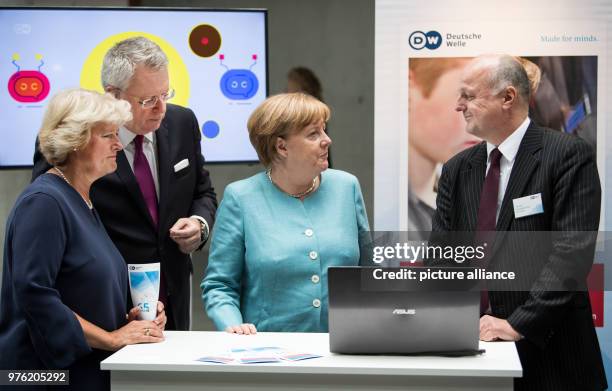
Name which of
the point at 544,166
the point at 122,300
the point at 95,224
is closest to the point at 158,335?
the point at 122,300

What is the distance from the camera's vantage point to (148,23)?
4.84 metres

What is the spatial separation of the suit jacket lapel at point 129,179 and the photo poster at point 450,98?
1.56m

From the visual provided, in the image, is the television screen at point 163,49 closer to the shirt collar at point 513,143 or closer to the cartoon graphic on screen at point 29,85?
the cartoon graphic on screen at point 29,85

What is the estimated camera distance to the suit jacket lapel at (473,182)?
3186mm

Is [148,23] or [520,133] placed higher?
[148,23]

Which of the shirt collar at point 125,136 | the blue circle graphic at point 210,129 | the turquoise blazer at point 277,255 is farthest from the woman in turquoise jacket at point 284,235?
the blue circle graphic at point 210,129

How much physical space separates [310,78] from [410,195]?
205cm

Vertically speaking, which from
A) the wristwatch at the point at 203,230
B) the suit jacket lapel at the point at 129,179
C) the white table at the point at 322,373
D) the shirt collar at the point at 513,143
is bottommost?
the white table at the point at 322,373

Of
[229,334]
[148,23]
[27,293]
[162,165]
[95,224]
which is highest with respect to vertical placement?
[148,23]

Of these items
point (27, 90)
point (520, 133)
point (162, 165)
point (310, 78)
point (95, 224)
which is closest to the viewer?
point (95, 224)

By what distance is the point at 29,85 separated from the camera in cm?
484

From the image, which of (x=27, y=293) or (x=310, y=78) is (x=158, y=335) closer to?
(x=27, y=293)

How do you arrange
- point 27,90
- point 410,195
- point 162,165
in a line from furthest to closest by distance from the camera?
1. point 27,90
2. point 410,195
3. point 162,165

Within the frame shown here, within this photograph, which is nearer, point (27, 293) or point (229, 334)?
point (27, 293)
